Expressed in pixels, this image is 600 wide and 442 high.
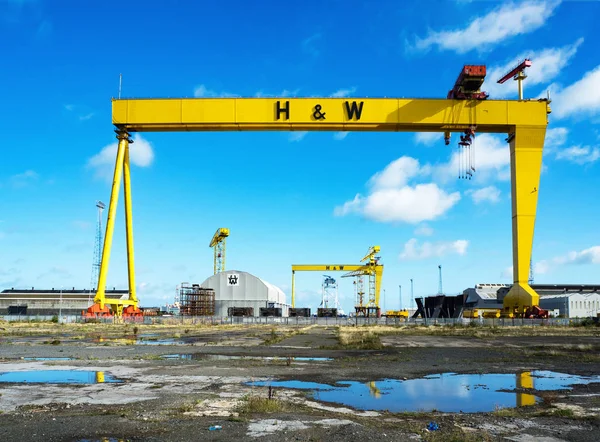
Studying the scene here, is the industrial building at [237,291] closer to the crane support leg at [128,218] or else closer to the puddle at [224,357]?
the crane support leg at [128,218]

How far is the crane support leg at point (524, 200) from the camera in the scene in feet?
101

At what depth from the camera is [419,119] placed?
103ft

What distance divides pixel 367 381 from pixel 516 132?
25976mm

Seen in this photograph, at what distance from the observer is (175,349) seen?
701 inches

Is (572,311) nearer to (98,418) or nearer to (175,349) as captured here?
(175,349)

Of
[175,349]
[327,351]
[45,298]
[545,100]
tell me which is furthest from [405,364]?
[45,298]

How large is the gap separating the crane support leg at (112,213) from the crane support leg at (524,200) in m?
25.4

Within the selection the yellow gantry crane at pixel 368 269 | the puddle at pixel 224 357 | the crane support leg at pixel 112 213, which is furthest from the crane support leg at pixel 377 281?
the puddle at pixel 224 357

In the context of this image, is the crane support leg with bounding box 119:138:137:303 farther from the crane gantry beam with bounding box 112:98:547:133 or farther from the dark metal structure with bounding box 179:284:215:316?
the dark metal structure with bounding box 179:284:215:316

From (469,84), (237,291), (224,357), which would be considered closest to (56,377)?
(224,357)

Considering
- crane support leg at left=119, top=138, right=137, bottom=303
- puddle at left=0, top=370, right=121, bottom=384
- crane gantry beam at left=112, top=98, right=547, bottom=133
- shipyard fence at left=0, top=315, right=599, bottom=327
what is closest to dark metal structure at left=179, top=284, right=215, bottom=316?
shipyard fence at left=0, top=315, right=599, bottom=327

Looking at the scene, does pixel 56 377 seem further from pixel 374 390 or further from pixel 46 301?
pixel 46 301

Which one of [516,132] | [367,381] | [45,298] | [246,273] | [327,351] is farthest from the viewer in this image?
[45,298]

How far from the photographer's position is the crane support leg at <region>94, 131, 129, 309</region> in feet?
106
